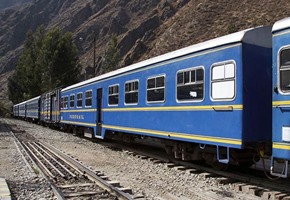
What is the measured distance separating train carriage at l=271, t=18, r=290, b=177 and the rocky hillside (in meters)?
36.1

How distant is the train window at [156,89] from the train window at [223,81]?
2670 millimetres

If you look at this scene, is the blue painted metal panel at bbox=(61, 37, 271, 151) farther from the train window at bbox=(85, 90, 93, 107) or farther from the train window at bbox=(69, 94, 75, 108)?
the train window at bbox=(69, 94, 75, 108)

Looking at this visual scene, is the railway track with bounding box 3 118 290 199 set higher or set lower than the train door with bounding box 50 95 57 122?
lower

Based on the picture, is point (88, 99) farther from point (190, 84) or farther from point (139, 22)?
point (139, 22)

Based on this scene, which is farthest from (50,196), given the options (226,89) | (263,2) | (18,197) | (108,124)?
(263,2)

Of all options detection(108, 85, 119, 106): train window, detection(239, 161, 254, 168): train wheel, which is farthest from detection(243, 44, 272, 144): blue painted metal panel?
detection(108, 85, 119, 106): train window

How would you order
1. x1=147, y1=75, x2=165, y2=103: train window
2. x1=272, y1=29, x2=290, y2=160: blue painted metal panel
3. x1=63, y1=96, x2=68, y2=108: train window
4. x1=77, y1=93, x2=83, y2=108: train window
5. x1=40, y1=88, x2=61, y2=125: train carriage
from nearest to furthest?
x1=272, y1=29, x2=290, y2=160: blue painted metal panel
x1=147, y1=75, x2=165, y2=103: train window
x1=77, y1=93, x2=83, y2=108: train window
x1=63, y1=96, x2=68, y2=108: train window
x1=40, y1=88, x2=61, y2=125: train carriage

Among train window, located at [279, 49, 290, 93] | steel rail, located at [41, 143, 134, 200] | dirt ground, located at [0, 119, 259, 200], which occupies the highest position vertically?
train window, located at [279, 49, 290, 93]

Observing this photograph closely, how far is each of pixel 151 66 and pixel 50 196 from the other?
5780 mm

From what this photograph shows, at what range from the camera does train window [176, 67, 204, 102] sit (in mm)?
10188

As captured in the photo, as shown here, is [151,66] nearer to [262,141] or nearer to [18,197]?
[262,141]

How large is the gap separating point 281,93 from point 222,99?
1768 millimetres

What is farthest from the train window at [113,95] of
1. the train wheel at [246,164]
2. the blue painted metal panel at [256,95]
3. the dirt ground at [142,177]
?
the blue painted metal panel at [256,95]

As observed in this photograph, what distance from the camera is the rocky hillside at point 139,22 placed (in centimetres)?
6794
